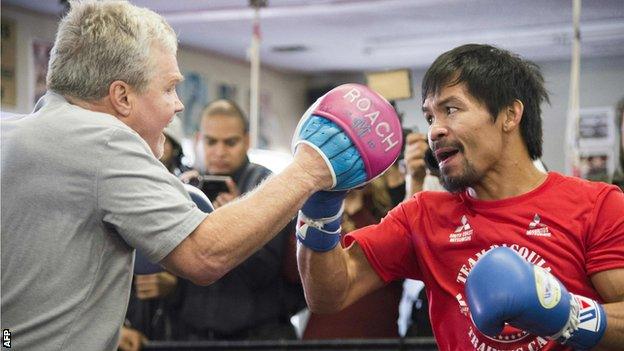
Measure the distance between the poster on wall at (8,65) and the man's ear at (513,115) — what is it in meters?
4.92

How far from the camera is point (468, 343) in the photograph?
1819 millimetres

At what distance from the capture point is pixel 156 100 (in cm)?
172

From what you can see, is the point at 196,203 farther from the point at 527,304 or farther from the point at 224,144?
the point at 224,144

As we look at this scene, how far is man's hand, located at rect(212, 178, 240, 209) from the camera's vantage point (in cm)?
323

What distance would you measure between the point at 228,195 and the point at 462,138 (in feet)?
5.02

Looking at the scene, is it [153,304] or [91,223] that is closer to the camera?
[91,223]

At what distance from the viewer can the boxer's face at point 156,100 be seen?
171 centimetres

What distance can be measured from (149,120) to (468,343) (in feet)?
2.79

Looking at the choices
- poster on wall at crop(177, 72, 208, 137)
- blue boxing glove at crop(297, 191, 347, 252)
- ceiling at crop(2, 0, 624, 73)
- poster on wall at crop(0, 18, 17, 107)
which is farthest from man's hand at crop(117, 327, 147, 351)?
poster on wall at crop(177, 72, 208, 137)

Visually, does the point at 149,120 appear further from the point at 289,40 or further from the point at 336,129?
the point at 289,40

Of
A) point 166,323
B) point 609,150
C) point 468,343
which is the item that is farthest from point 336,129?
point 609,150

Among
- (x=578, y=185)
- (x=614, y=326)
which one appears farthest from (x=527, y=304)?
(x=578, y=185)

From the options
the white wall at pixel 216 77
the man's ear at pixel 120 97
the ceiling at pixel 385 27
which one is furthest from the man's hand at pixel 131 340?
the white wall at pixel 216 77

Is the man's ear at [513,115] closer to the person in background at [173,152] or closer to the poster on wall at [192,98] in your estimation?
the person in background at [173,152]
